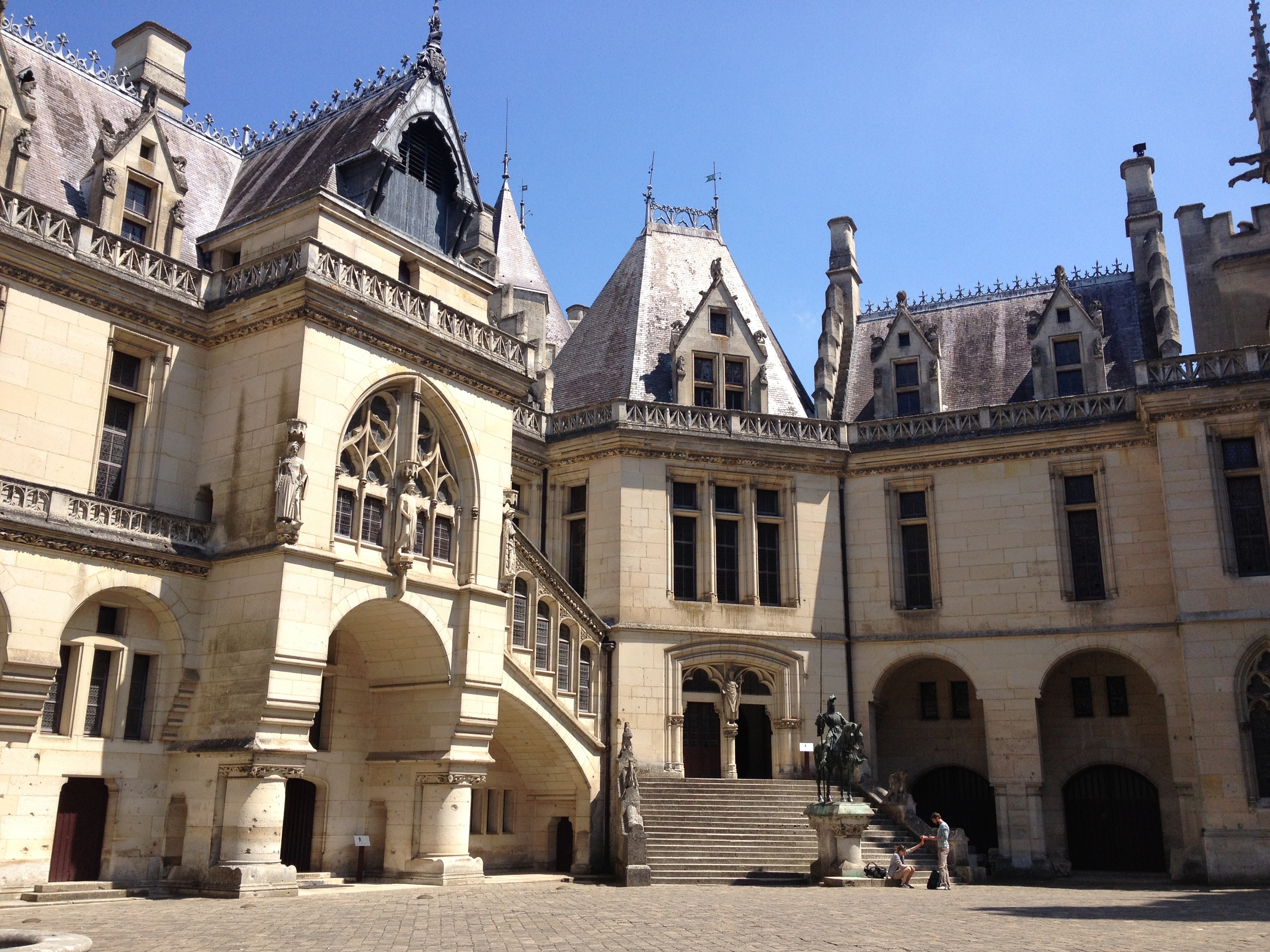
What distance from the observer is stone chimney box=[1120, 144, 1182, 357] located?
31.4 metres

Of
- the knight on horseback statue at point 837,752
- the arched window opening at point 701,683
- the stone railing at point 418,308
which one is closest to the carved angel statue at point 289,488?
the stone railing at point 418,308

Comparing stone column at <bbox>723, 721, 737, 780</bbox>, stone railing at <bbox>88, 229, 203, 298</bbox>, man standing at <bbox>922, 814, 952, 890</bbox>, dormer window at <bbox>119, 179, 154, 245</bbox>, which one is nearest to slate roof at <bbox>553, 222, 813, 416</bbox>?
stone column at <bbox>723, 721, 737, 780</bbox>

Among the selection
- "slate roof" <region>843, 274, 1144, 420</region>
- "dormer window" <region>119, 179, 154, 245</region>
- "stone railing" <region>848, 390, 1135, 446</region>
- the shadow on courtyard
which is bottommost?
the shadow on courtyard

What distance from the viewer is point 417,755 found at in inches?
909

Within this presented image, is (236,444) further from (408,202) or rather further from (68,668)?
(408,202)

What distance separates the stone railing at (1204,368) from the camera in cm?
2794

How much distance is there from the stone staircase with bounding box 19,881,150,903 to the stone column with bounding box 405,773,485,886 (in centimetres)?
516

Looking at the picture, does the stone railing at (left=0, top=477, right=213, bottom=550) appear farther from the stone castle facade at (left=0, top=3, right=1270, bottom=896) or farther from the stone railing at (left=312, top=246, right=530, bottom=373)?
the stone railing at (left=312, top=246, right=530, bottom=373)

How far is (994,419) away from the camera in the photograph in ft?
103

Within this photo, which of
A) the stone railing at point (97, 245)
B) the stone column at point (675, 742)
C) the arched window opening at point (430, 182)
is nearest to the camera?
the stone railing at point (97, 245)

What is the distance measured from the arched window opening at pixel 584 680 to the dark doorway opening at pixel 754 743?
502 centimetres

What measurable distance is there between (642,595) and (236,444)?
465 inches

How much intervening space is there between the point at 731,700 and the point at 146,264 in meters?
17.2

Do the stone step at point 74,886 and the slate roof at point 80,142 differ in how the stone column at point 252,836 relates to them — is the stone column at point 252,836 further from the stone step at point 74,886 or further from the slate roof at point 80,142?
the slate roof at point 80,142
